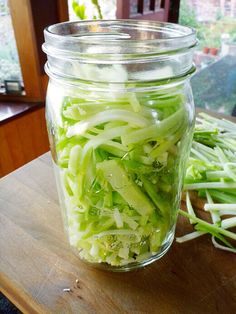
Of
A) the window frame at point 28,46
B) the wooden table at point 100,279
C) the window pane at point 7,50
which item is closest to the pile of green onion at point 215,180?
the wooden table at point 100,279

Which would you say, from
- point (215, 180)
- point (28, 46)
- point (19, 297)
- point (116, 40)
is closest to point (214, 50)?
point (28, 46)

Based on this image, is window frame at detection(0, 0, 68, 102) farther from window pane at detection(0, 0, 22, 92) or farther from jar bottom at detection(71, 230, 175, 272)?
jar bottom at detection(71, 230, 175, 272)

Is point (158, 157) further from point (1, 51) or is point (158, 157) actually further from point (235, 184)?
point (1, 51)

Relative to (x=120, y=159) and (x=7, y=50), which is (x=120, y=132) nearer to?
(x=120, y=159)

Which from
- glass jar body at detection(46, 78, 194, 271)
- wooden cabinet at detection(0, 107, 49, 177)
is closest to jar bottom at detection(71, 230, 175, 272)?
glass jar body at detection(46, 78, 194, 271)

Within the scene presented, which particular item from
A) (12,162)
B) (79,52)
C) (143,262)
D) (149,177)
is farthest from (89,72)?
(12,162)

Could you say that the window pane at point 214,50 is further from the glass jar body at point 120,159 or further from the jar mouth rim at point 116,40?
the glass jar body at point 120,159
